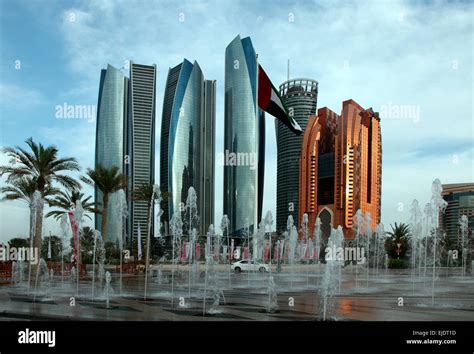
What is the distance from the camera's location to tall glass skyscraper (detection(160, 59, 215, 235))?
112 feet

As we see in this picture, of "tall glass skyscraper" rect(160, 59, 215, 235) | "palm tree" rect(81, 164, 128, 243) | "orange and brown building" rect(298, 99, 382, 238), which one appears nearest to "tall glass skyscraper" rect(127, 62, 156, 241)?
"tall glass skyscraper" rect(160, 59, 215, 235)

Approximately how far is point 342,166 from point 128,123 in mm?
32054

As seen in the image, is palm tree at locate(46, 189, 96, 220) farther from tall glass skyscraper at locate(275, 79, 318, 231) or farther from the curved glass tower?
tall glass skyscraper at locate(275, 79, 318, 231)

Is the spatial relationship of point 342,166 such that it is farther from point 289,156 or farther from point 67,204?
point 67,204

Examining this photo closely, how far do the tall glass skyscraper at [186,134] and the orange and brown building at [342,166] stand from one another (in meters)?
14.1

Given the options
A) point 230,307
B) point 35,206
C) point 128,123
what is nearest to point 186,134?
point 128,123

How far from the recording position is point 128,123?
25.0 meters

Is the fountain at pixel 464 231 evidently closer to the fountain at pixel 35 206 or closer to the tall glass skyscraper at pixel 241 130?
the tall glass skyscraper at pixel 241 130

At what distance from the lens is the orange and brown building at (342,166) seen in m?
43.8

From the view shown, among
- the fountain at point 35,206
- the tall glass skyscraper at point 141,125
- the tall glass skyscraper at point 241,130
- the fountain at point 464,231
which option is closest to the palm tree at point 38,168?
the fountain at point 35,206

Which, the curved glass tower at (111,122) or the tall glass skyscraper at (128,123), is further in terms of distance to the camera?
the tall glass skyscraper at (128,123)
